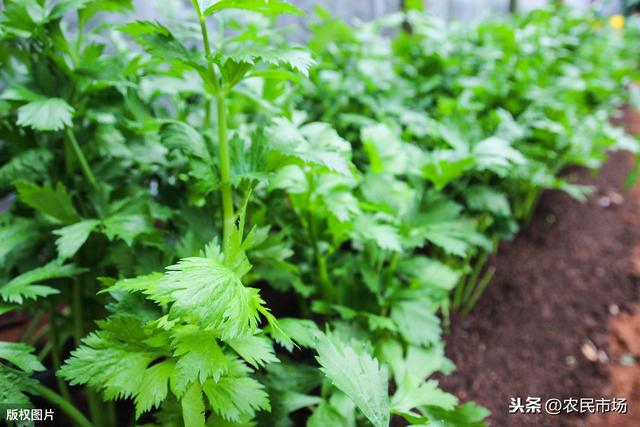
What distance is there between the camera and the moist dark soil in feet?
3.82

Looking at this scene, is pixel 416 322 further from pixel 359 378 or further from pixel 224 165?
pixel 224 165

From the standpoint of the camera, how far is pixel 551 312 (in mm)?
1463

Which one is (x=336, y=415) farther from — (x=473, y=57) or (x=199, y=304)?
(x=473, y=57)

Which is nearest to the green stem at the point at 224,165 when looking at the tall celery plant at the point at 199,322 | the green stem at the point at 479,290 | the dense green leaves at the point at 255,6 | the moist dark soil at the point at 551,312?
the tall celery plant at the point at 199,322

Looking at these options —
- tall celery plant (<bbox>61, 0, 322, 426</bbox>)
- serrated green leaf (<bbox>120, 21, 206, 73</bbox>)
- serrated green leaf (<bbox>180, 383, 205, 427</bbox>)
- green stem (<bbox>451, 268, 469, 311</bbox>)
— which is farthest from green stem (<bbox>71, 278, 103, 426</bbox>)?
green stem (<bbox>451, 268, 469, 311</bbox>)

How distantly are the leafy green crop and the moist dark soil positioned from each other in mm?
191

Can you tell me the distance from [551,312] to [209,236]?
49.8 inches

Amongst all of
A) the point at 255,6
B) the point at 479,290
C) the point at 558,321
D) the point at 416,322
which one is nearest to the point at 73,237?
the point at 255,6

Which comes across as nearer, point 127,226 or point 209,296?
point 209,296

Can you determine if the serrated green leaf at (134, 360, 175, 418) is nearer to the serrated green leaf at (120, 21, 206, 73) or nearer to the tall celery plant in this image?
the tall celery plant

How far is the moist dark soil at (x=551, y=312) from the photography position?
1165 mm

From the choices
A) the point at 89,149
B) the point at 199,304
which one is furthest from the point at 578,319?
the point at 89,149

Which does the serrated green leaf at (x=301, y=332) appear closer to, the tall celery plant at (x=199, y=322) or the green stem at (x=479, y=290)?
the tall celery plant at (x=199, y=322)

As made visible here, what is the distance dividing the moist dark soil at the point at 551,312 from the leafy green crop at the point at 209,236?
191 mm
